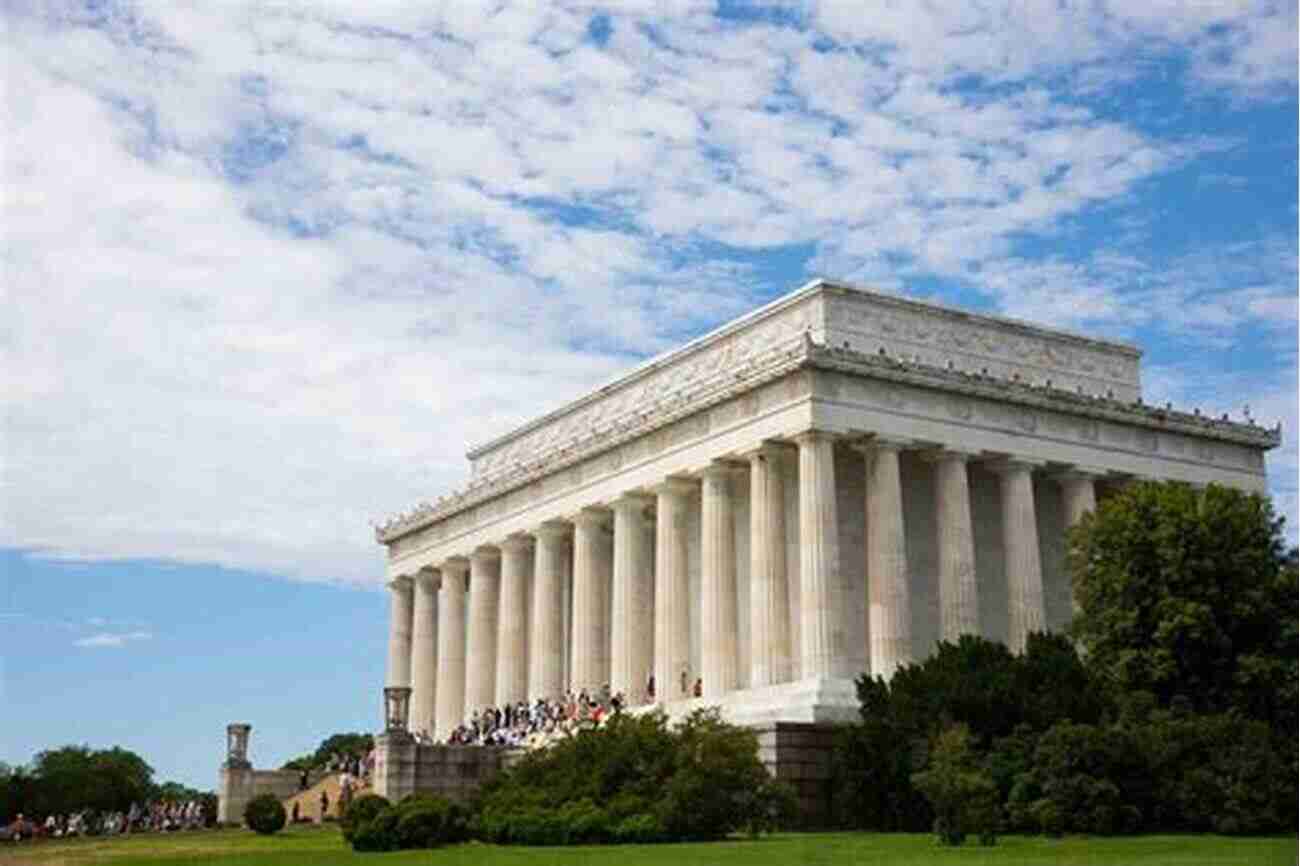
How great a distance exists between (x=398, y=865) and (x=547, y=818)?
361 inches

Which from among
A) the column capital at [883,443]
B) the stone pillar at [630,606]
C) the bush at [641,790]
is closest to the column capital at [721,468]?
the column capital at [883,443]

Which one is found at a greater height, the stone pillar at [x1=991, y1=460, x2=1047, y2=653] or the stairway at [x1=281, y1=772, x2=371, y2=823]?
the stone pillar at [x1=991, y1=460, x2=1047, y2=653]

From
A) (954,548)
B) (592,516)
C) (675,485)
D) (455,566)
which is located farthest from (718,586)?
(455,566)

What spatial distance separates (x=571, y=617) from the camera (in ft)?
279

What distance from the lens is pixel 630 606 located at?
251 ft

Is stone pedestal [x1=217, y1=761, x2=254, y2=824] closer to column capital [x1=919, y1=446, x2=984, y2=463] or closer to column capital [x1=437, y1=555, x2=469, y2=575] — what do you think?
column capital [x1=437, y1=555, x2=469, y2=575]

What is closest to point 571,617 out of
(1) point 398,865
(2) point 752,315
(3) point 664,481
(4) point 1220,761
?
(3) point 664,481

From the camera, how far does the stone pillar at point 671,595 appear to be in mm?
71625

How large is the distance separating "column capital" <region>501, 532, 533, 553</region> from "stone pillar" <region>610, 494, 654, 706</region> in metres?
10.4

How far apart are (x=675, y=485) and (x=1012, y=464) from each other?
14.6 m

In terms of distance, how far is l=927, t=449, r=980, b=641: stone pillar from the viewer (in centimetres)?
6794

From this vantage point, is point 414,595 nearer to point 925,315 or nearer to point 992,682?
point 925,315

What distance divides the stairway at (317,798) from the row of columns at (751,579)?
1127 centimetres

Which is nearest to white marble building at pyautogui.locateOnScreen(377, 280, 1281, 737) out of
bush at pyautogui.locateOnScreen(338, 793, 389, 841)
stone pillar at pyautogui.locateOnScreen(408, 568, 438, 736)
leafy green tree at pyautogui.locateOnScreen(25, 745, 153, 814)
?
stone pillar at pyautogui.locateOnScreen(408, 568, 438, 736)
